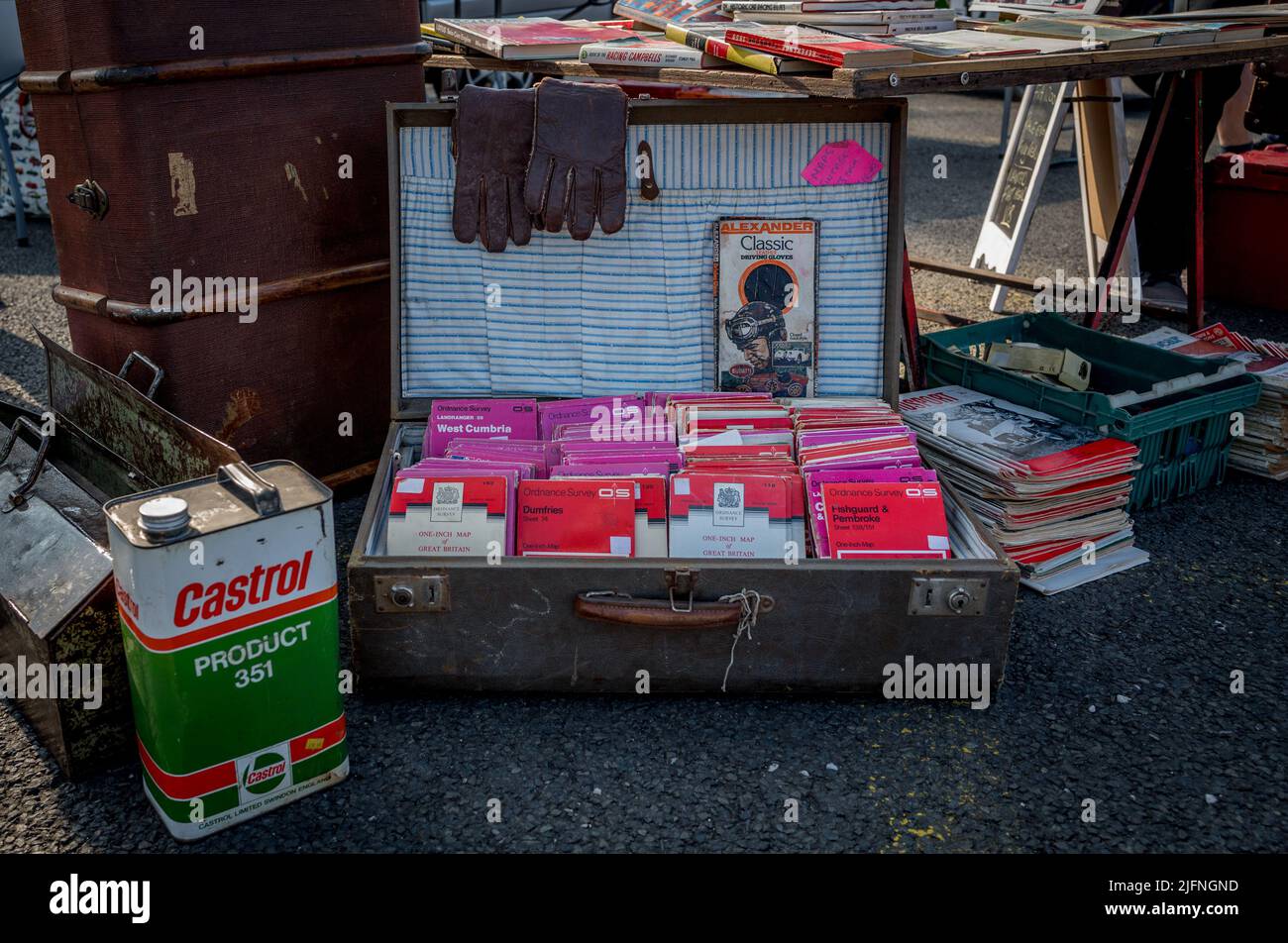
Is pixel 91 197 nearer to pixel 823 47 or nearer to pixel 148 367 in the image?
pixel 148 367

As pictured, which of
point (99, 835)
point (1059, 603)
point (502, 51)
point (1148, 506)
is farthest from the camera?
point (1148, 506)

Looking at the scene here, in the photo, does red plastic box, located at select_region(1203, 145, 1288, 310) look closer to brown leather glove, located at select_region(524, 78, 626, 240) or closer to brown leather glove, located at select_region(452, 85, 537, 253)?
brown leather glove, located at select_region(524, 78, 626, 240)

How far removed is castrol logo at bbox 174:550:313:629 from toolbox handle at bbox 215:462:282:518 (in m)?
0.12

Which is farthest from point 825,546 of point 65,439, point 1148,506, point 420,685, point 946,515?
point 65,439

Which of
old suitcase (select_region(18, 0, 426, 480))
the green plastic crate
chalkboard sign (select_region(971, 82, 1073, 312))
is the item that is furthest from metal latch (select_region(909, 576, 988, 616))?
chalkboard sign (select_region(971, 82, 1073, 312))

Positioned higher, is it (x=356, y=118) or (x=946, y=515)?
(x=356, y=118)

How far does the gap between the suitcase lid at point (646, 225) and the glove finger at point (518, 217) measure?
0.07 m

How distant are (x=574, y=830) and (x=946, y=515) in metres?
1.31

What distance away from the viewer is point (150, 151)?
2.92 meters

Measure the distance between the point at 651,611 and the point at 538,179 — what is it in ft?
4.32

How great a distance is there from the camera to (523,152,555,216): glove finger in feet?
9.83

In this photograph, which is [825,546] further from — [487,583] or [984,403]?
[984,403]

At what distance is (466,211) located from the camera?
3.09 m

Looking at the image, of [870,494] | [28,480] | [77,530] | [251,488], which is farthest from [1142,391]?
[28,480]
